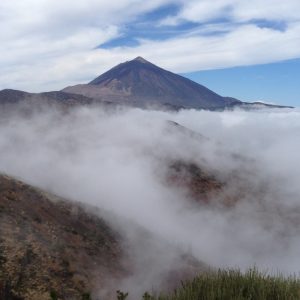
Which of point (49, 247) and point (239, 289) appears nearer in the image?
point (239, 289)

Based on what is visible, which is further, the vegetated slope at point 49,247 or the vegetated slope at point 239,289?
the vegetated slope at point 49,247

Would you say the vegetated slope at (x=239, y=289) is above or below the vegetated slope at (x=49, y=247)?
above

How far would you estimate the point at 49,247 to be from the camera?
21.0 meters

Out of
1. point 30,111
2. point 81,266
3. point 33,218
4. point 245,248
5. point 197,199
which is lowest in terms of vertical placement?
point 245,248

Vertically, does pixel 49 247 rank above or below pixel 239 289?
below

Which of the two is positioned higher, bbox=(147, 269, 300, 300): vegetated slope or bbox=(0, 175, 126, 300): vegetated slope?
bbox=(147, 269, 300, 300): vegetated slope

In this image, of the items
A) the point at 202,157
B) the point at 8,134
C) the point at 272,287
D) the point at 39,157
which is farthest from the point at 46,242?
the point at 202,157

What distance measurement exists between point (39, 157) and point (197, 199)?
2573 centimetres

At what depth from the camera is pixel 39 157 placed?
200 ft

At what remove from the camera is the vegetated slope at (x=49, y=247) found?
17.7 meters

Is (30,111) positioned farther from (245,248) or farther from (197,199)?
(245,248)

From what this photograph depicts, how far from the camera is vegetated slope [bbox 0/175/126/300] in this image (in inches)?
698

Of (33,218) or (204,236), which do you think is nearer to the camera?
(33,218)

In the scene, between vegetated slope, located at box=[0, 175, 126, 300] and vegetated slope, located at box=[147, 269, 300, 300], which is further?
vegetated slope, located at box=[0, 175, 126, 300]
